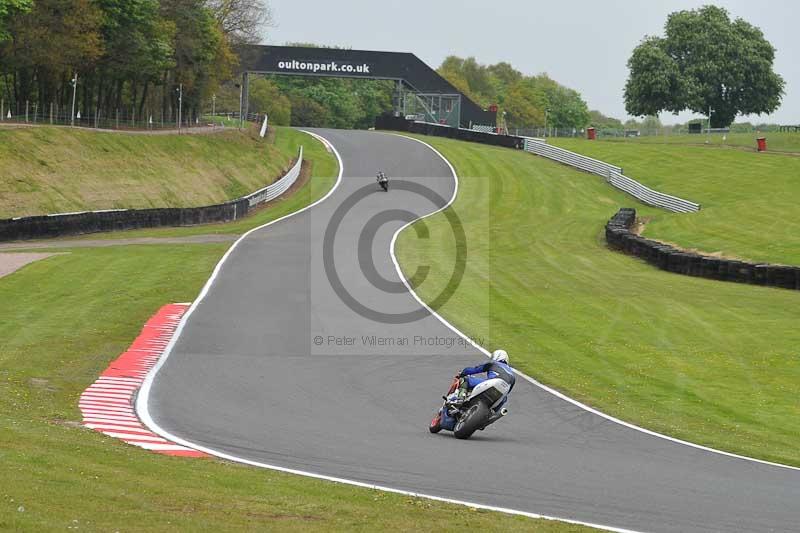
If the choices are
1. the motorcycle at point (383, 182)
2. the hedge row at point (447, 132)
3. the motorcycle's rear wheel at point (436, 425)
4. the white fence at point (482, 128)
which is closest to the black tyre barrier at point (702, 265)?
the motorcycle at point (383, 182)

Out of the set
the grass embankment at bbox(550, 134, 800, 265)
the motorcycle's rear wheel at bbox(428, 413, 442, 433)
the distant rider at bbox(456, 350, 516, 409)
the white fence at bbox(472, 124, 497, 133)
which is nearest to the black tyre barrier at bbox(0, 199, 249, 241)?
the grass embankment at bbox(550, 134, 800, 265)

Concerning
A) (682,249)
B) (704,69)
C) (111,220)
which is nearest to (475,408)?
(682,249)

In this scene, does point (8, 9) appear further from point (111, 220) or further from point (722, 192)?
point (722, 192)

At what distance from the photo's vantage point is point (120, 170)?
57.3m

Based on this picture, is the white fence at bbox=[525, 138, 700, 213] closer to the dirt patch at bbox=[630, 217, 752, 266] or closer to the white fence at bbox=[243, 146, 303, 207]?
the dirt patch at bbox=[630, 217, 752, 266]

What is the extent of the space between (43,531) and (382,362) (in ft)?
45.4

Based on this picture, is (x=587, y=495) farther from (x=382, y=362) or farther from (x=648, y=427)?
(x=382, y=362)

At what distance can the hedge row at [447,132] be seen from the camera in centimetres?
8118

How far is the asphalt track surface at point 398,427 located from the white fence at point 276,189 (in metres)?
24.8

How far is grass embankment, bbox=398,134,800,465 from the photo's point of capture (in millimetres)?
18969

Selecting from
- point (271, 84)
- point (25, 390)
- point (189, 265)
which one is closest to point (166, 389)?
point (25, 390)

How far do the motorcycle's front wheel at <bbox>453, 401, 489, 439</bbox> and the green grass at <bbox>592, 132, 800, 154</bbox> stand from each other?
6421cm

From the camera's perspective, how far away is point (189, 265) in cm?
3562

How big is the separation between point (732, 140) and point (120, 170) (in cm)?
5088
